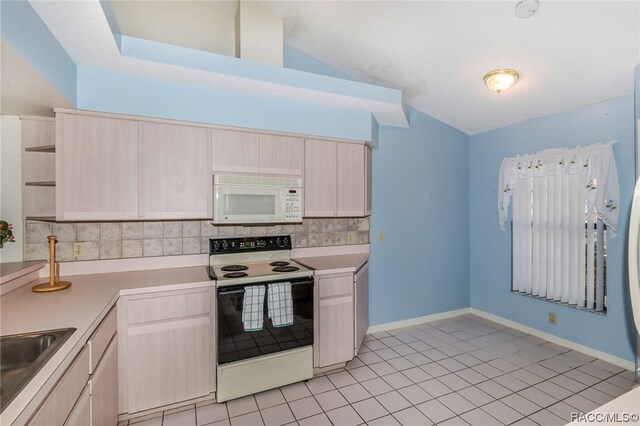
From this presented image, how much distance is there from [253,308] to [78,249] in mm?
1399

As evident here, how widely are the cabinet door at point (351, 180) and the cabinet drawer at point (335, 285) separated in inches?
25.8

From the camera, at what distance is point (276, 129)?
2.68 m

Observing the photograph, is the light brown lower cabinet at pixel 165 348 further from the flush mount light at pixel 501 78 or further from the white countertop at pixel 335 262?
the flush mount light at pixel 501 78

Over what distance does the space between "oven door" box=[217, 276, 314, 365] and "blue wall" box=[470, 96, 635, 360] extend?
2.63 metres

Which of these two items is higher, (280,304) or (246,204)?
(246,204)

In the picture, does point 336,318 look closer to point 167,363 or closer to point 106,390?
point 167,363

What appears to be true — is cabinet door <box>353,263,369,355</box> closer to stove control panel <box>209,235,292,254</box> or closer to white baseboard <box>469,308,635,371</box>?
stove control panel <box>209,235,292,254</box>

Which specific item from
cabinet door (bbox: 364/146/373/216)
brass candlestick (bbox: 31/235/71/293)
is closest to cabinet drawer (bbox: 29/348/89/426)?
brass candlestick (bbox: 31/235/71/293)

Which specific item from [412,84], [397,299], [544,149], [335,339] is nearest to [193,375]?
[335,339]

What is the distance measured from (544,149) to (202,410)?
13.1ft

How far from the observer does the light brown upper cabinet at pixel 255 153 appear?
251cm

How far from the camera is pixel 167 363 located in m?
2.07

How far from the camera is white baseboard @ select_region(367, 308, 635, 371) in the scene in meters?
2.76

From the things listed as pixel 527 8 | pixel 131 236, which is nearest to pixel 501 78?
pixel 527 8
